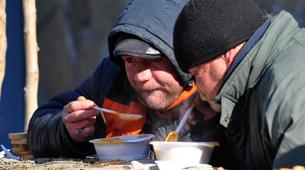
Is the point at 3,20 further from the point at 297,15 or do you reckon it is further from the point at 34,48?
the point at 297,15

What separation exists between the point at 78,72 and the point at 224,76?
4.41 meters

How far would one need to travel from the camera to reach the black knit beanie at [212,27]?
2.35 m

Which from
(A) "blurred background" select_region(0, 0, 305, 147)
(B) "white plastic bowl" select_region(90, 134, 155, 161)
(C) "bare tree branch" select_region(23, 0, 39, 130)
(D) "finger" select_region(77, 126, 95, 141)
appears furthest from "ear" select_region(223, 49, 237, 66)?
(A) "blurred background" select_region(0, 0, 305, 147)

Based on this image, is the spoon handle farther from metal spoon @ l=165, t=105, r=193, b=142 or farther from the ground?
the ground

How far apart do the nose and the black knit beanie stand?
679mm

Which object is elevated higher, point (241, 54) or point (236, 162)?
point (241, 54)

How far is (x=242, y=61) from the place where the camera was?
7.51 ft

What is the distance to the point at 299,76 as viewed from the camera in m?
2.09

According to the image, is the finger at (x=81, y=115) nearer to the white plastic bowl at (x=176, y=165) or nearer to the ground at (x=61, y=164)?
the ground at (x=61, y=164)

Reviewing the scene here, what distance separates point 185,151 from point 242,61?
1.48 feet

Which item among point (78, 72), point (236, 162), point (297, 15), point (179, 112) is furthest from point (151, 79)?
point (78, 72)

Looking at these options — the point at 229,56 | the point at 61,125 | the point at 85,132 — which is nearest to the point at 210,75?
the point at 229,56

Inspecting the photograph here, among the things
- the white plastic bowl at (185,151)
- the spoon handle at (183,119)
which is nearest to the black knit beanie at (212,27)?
the white plastic bowl at (185,151)

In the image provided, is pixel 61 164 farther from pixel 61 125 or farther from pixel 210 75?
pixel 210 75
